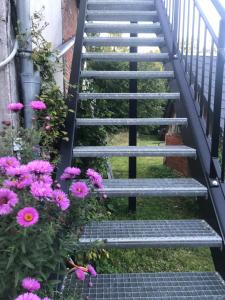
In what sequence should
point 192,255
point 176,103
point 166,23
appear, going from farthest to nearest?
point 166,23
point 192,255
point 176,103

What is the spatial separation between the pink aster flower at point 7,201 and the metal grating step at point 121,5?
3.45 meters

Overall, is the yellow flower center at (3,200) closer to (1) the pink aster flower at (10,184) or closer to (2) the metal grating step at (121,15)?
(1) the pink aster flower at (10,184)

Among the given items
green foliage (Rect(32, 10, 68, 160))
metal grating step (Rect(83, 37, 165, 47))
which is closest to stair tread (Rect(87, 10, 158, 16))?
metal grating step (Rect(83, 37, 165, 47))

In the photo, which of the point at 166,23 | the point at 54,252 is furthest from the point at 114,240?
the point at 166,23

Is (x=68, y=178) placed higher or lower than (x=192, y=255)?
higher

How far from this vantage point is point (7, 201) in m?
1.17

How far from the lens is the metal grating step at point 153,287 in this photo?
5.59ft

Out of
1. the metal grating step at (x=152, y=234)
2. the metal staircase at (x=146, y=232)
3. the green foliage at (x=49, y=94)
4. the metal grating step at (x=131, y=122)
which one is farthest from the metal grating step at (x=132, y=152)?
the metal grating step at (x=152, y=234)

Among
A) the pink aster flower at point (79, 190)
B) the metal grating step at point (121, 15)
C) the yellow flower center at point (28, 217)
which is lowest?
the pink aster flower at point (79, 190)

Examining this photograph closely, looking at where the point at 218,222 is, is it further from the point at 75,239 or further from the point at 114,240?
Answer: the point at 75,239

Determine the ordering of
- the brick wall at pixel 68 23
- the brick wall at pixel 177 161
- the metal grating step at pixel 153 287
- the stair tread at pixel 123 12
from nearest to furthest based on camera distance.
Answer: the metal grating step at pixel 153 287 < the stair tread at pixel 123 12 < the brick wall at pixel 68 23 < the brick wall at pixel 177 161

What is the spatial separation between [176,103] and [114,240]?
1544 millimetres

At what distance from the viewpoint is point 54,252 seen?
1303 millimetres

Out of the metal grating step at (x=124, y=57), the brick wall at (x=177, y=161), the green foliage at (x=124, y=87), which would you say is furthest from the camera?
the green foliage at (x=124, y=87)
